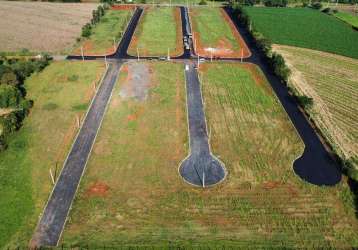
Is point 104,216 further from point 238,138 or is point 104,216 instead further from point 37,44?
point 37,44

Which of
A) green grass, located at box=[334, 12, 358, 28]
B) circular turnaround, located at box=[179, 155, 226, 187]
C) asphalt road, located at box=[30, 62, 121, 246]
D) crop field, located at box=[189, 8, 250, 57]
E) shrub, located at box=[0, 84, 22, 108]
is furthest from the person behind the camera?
green grass, located at box=[334, 12, 358, 28]

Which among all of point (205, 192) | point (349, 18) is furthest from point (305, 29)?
point (205, 192)

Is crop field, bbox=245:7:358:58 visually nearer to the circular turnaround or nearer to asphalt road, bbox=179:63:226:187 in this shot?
asphalt road, bbox=179:63:226:187

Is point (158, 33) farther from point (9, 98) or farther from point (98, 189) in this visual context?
point (98, 189)

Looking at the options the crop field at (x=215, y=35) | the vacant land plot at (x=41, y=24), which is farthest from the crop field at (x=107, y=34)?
the crop field at (x=215, y=35)

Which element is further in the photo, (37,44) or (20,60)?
(37,44)

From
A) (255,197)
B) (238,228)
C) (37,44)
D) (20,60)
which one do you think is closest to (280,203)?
(255,197)

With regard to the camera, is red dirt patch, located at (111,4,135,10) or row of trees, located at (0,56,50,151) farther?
red dirt patch, located at (111,4,135,10)

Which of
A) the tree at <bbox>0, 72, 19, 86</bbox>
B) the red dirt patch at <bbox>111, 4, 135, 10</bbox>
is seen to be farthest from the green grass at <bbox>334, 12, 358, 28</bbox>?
the tree at <bbox>0, 72, 19, 86</bbox>
